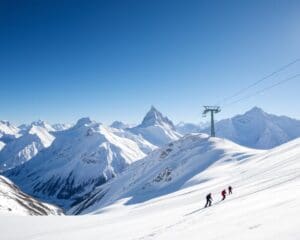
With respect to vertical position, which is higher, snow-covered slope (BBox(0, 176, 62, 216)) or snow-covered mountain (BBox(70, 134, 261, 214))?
snow-covered mountain (BBox(70, 134, 261, 214))

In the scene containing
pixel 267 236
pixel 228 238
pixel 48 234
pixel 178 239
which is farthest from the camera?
pixel 48 234

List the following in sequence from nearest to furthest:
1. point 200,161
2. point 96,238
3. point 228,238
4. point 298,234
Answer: point 298,234 < point 228,238 < point 96,238 < point 200,161

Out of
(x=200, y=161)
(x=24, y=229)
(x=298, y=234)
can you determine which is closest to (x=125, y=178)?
(x=200, y=161)

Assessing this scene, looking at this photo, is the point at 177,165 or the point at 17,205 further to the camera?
the point at 177,165

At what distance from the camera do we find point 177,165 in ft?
472

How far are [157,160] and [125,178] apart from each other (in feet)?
78.2

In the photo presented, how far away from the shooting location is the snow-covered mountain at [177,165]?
380 feet

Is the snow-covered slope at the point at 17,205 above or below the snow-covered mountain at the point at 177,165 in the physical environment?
below

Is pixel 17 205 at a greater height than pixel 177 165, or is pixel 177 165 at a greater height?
pixel 177 165

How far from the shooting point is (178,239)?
18.5 m

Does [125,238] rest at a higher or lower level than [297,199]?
lower

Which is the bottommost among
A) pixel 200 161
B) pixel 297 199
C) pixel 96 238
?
pixel 96 238

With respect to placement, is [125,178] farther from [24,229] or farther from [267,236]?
[267,236]

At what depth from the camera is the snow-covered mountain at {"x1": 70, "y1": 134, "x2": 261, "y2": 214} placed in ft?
380
